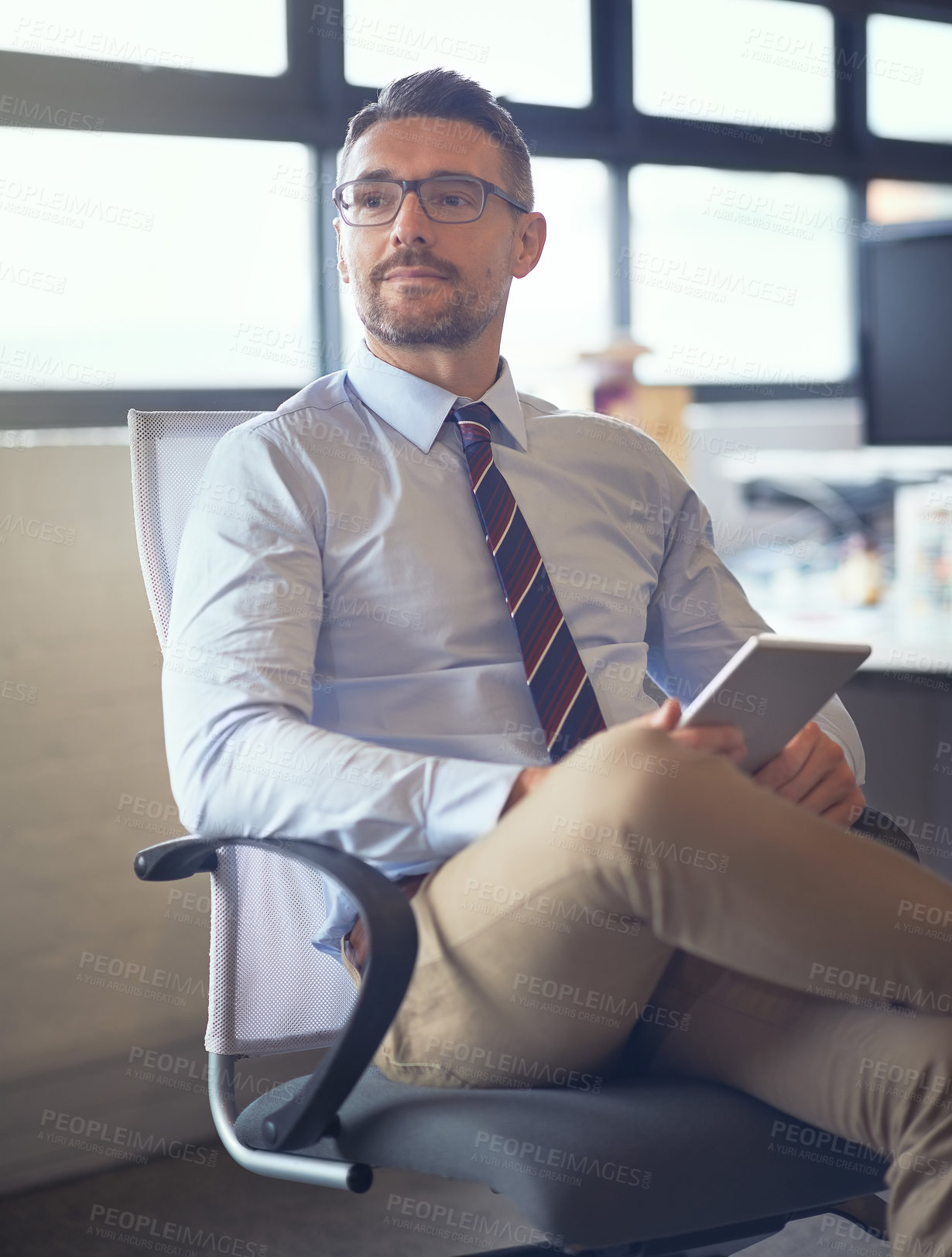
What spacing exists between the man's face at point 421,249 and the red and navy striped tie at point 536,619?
21 centimetres

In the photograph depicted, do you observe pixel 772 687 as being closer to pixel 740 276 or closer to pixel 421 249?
pixel 421 249

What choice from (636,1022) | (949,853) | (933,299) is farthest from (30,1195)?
(933,299)

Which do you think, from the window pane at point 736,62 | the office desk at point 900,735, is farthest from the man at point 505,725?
the window pane at point 736,62

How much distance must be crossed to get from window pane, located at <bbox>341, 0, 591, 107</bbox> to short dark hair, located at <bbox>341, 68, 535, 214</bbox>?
122 centimetres

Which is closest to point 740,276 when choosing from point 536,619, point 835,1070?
point 536,619

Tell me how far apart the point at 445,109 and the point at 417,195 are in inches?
5.5

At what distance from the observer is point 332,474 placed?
1.50 meters

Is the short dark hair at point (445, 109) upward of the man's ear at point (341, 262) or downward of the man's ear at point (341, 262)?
upward

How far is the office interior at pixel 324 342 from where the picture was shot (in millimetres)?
1962

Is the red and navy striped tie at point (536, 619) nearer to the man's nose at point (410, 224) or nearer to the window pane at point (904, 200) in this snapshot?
the man's nose at point (410, 224)

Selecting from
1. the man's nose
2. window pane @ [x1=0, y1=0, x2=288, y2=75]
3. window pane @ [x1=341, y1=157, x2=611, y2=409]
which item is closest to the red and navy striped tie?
the man's nose

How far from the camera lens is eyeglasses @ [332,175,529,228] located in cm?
163

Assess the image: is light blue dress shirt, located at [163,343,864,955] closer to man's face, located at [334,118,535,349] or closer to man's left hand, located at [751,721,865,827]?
man's face, located at [334,118,535,349]

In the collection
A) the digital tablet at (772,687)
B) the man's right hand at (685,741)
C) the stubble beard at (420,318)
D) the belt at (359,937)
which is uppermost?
the stubble beard at (420,318)
